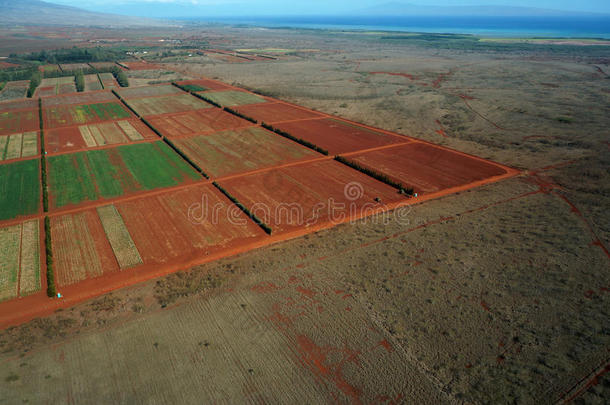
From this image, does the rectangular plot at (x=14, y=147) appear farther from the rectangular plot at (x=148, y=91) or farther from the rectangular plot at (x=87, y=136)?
the rectangular plot at (x=148, y=91)

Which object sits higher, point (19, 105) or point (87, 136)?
point (87, 136)

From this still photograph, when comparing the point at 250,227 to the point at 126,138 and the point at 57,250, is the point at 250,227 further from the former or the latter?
the point at 126,138

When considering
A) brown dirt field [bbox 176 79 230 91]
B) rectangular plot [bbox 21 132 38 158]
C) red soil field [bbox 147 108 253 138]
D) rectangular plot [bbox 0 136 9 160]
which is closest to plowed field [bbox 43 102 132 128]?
rectangular plot [bbox 21 132 38 158]

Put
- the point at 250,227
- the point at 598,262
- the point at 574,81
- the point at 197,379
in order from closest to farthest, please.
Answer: the point at 197,379
the point at 598,262
the point at 250,227
the point at 574,81

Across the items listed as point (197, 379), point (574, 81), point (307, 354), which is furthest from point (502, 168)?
point (574, 81)

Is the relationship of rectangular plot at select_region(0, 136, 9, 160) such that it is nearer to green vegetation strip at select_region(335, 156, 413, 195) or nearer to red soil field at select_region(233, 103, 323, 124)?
red soil field at select_region(233, 103, 323, 124)

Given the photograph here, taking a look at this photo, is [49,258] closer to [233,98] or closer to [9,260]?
[9,260]

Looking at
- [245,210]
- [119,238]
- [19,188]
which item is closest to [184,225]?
[119,238]
